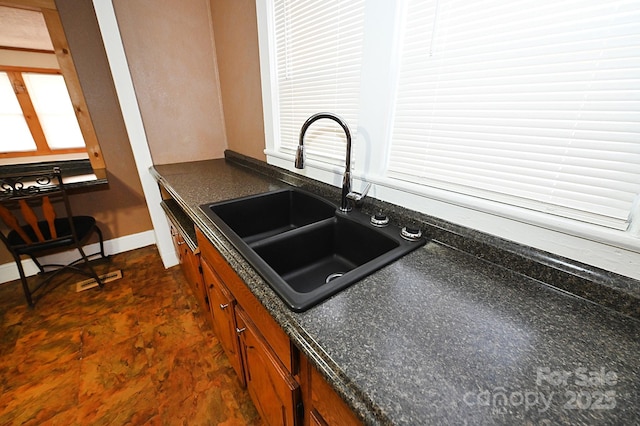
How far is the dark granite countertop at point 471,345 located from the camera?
41 centimetres

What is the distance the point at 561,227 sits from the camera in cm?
66

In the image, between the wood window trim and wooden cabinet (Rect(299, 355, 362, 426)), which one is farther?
the wood window trim

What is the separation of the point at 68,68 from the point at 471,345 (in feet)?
10.2

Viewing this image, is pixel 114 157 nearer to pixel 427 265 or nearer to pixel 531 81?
pixel 427 265

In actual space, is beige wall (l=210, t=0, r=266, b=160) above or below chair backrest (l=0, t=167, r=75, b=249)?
above

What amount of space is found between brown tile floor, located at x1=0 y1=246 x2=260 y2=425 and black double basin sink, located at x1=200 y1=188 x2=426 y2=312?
831mm

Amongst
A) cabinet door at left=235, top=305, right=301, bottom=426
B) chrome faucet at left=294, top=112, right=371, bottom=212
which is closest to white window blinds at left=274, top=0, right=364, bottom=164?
chrome faucet at left=294, top=112, right=371, bottom=212

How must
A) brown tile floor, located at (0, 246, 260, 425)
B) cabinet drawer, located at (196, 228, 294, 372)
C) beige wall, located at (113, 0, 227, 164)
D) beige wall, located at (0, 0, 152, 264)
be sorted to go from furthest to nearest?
beige wall, located at (0, 0, 152, 264), beige wall, located at (113, 0, 227, 164), brown tile floor, located at (0, 246, 260, 425), cabinet drawer, located at (196, 228, 294, 372)

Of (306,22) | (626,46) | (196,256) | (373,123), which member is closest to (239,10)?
(306,22)

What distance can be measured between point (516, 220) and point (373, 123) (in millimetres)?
612

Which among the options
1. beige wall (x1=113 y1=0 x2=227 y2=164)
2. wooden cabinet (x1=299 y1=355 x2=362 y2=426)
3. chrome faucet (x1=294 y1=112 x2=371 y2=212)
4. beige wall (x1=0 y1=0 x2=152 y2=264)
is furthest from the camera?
beige wall (x1=0 y1=0 x2=152 y2=264)

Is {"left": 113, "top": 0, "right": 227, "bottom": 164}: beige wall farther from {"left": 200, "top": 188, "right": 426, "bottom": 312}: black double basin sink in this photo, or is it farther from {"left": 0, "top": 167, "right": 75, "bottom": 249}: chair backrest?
{"left": 200, "top": 188, "right": 426, "bottom": 312}: black double basin sink

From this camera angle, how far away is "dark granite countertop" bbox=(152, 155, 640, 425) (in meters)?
0.41

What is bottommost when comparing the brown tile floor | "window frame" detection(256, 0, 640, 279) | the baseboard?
the brown tile floor
